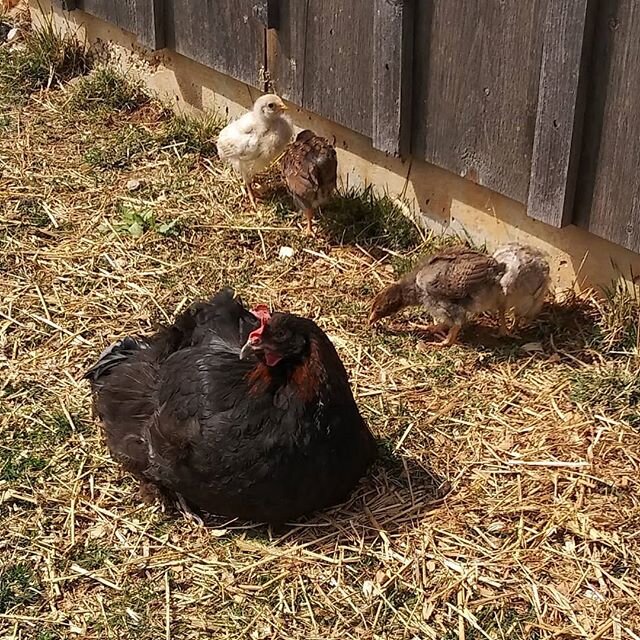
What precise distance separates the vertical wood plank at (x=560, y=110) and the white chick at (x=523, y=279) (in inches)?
7.2

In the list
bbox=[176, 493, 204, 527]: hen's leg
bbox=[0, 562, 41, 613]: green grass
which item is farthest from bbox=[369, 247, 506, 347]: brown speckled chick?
bbox=[0, 562, 41, 613]: green grass

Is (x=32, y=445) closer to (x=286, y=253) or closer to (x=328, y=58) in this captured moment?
(x=286, y=253)

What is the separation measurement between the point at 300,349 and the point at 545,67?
67.2 inches

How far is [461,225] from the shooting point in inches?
213

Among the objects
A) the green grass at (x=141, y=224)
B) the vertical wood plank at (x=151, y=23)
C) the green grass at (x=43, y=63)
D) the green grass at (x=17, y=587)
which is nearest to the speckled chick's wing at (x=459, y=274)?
the green grass at (x=141, y=224)

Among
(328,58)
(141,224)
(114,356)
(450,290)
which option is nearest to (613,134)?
(450,290)

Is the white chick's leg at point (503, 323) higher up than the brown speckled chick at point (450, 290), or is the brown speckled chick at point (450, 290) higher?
the brown speckled chick at point (450, 290)

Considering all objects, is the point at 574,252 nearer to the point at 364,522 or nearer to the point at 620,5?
the point at 620,5

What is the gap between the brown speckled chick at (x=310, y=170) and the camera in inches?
217

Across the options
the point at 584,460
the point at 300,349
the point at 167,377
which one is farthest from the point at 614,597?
the point at 167,377

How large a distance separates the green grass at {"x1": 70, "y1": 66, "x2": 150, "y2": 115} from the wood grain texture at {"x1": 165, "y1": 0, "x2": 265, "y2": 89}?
575 mm

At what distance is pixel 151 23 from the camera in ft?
21.4

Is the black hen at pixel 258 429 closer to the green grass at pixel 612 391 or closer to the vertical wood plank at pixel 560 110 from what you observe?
the green grass at pixel 612 391

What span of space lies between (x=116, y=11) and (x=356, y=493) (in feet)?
13.3
